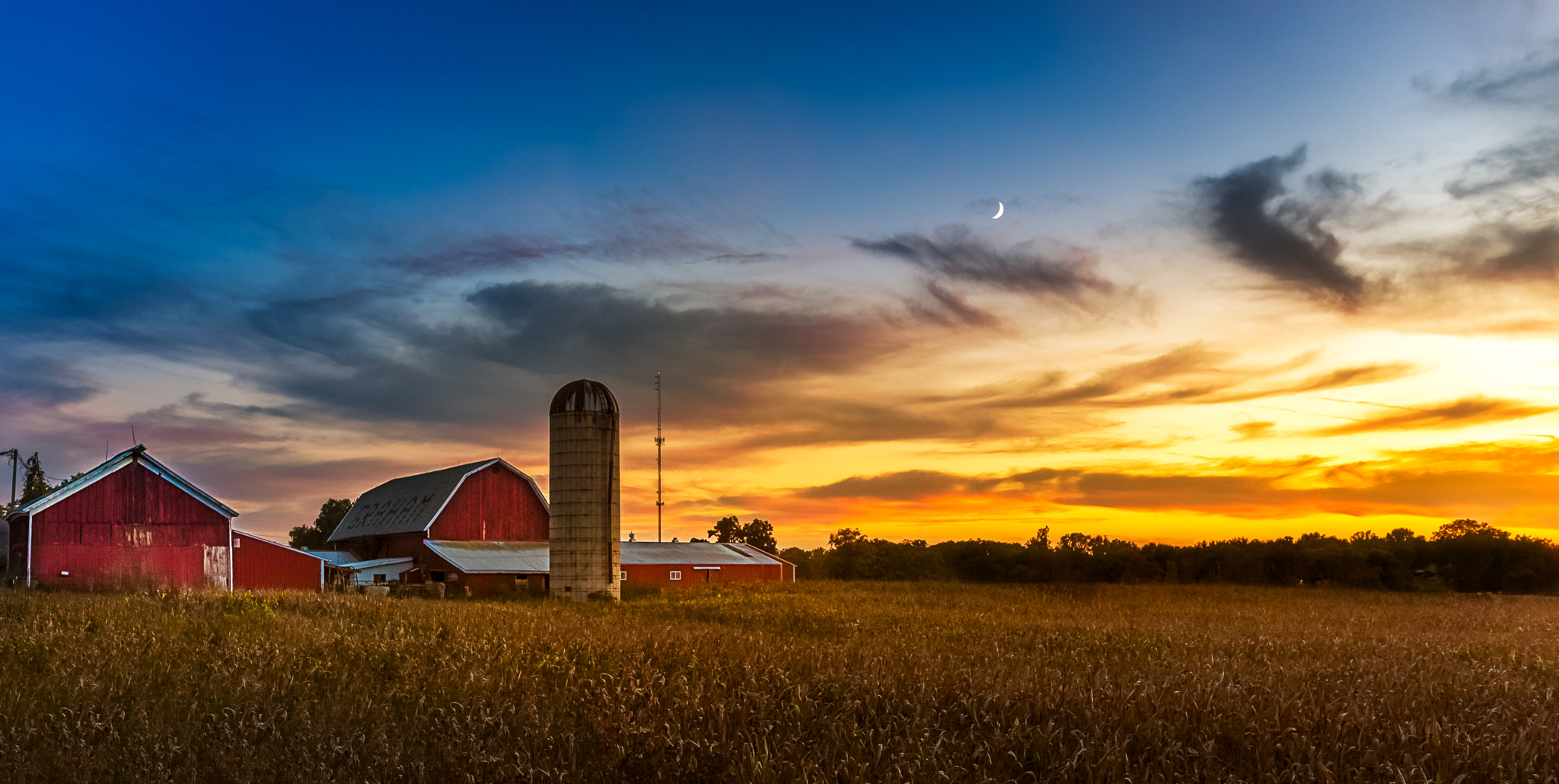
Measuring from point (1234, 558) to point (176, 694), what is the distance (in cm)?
5992

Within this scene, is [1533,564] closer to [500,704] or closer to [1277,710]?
[1277,710]

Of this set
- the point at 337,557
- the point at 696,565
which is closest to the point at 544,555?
the point at 696,565

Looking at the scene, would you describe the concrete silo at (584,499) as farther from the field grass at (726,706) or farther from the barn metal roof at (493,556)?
the field grass at (726,706)

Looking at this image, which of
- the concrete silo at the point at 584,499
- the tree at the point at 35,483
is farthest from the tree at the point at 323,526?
the concrete silo at the point at 584,499

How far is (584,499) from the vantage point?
37719 mm

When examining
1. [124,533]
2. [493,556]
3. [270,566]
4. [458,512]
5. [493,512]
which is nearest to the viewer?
[124,533]

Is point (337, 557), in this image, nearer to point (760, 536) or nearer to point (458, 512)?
point (458, 512)

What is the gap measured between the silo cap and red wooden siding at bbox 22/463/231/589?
14.5m

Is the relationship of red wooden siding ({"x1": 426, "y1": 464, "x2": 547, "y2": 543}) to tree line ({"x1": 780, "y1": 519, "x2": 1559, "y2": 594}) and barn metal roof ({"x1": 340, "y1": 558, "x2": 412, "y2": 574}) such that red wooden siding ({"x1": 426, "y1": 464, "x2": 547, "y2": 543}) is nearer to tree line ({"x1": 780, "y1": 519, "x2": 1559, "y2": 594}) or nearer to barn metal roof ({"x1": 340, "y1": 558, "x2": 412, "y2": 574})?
barn metal roof ({"x1": 340, "y1": 558, "x2": 412, "y2": 574})

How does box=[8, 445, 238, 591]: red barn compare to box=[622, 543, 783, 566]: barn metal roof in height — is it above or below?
above

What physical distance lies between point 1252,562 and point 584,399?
138 feet

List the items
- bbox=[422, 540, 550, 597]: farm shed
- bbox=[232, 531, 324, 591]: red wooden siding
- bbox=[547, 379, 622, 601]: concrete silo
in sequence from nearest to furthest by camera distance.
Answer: bbox=[547, 379, 622, 601]: concrete silo, bbox=[232, 531, 324, 591]: red wooden siding, bbox=[422, 540, 550, 597]: farm shed

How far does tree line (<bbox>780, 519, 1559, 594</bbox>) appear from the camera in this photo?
53.5 meters

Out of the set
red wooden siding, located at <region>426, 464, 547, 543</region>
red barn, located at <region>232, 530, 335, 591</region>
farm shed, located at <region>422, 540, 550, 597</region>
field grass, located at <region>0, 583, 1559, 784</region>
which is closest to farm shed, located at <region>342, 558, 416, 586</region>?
farm shed, located at <region>422, 540, 550, 597</region>
